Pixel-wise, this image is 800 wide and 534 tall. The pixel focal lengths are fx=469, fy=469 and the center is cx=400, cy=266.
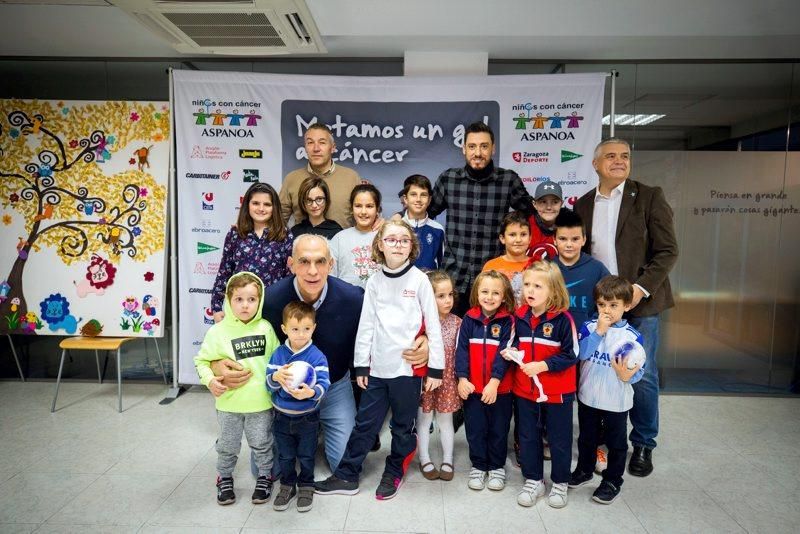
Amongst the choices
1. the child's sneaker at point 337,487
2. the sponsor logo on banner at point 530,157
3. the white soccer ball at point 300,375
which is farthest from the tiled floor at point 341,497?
the sponsor logo on banner at point 530,157

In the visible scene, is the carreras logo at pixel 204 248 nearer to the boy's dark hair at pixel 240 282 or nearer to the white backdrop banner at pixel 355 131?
the white backdrop banner at pixel 355 131

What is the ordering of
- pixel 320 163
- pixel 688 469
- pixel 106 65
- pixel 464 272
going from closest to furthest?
1. pixel 688 469
2. pixel 464 272
3. pixel 320 163
4. pixel 106 65

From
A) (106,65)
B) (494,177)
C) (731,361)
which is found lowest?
(731,361)

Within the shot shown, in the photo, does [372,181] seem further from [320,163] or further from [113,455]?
[113,455]

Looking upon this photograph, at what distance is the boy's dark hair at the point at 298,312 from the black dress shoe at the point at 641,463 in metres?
2.06

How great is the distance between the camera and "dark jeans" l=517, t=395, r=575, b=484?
2385mm

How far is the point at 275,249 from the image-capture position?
9.66ft

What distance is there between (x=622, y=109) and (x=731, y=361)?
2.47 m

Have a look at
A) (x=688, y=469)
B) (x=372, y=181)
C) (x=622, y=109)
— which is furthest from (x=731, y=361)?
(x=372, y=181)

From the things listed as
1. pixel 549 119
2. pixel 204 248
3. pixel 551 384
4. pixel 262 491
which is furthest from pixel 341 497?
pixel 549 119

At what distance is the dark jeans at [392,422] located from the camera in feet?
8.16

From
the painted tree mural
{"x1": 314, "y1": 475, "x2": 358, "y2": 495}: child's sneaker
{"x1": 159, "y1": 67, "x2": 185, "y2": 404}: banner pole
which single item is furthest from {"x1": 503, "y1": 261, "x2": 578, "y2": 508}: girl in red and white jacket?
the painted tree mural

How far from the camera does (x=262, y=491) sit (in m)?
2.44

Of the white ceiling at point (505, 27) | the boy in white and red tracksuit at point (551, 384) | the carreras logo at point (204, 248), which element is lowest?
the boy in white and red tracksuit at point (551, 384)
